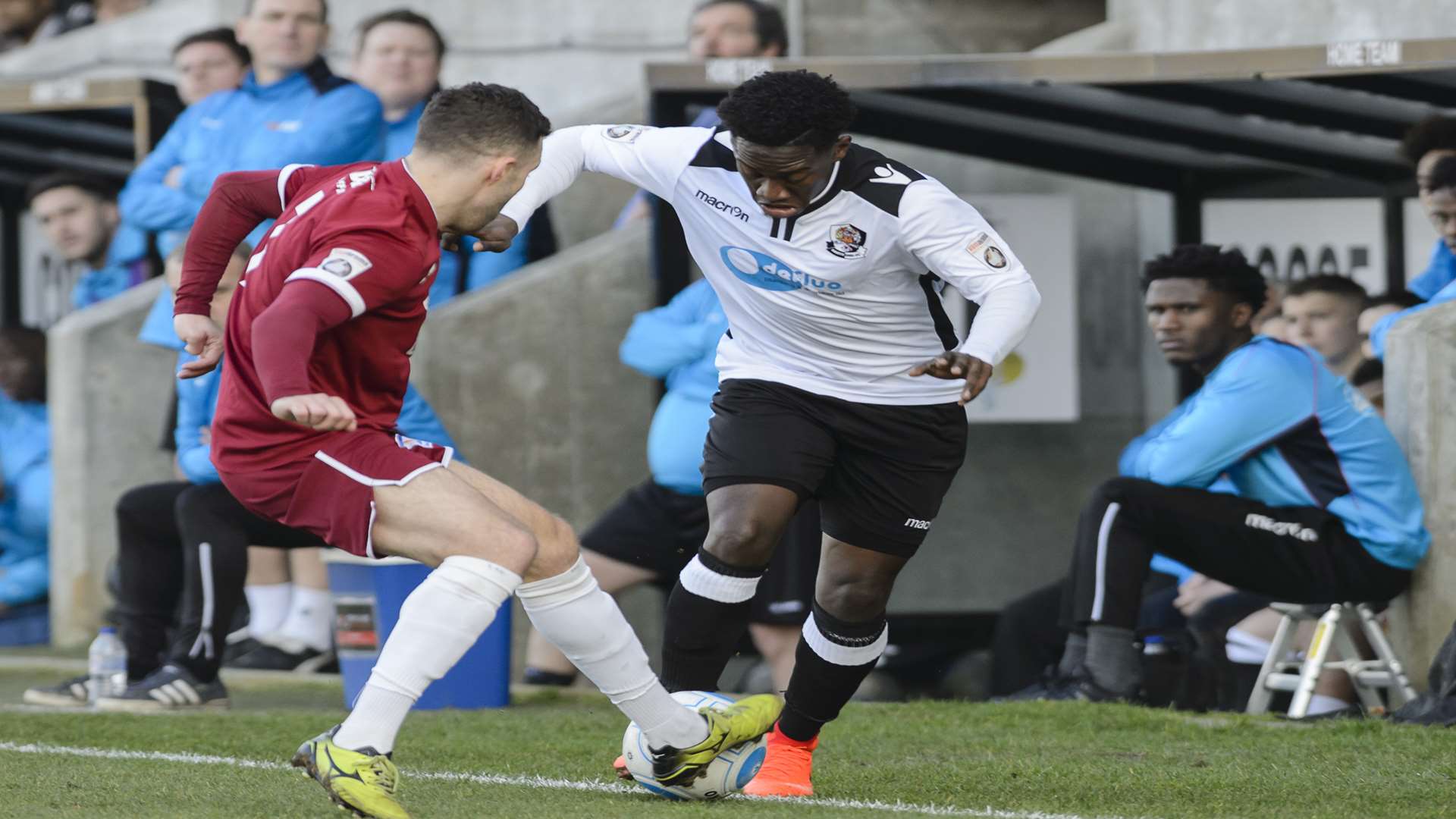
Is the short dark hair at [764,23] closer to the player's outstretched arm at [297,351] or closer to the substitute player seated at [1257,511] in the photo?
the substitute player seated at [1257,511]

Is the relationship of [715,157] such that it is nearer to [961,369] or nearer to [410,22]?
[961,369]

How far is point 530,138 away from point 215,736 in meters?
2.79

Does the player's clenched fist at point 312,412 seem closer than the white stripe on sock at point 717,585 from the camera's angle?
Yes

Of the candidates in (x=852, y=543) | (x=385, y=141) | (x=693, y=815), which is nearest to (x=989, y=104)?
(x=385, y=141)

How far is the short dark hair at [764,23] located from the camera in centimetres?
921

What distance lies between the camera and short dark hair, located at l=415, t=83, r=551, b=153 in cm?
475

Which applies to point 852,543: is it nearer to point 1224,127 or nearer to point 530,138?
point 530,138

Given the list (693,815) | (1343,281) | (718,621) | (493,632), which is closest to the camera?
(693,815)

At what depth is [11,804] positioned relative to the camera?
16.3 feet

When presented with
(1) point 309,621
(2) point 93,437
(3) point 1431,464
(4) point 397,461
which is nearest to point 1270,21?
(3) point 1431,464

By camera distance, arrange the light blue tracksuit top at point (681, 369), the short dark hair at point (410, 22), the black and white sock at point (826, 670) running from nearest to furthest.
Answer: the black and white sock at point (826, 670), the light blue tracksuit top at point (681, 369), the short dark hair at point (410, 22)

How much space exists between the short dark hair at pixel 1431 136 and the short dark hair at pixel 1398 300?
0.63 metres

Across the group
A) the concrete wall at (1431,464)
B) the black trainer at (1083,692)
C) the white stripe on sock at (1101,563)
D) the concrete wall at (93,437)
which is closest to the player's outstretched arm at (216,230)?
the white stripe on sock at (1101,563)

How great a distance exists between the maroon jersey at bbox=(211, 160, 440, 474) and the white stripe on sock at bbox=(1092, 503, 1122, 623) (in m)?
3.16
